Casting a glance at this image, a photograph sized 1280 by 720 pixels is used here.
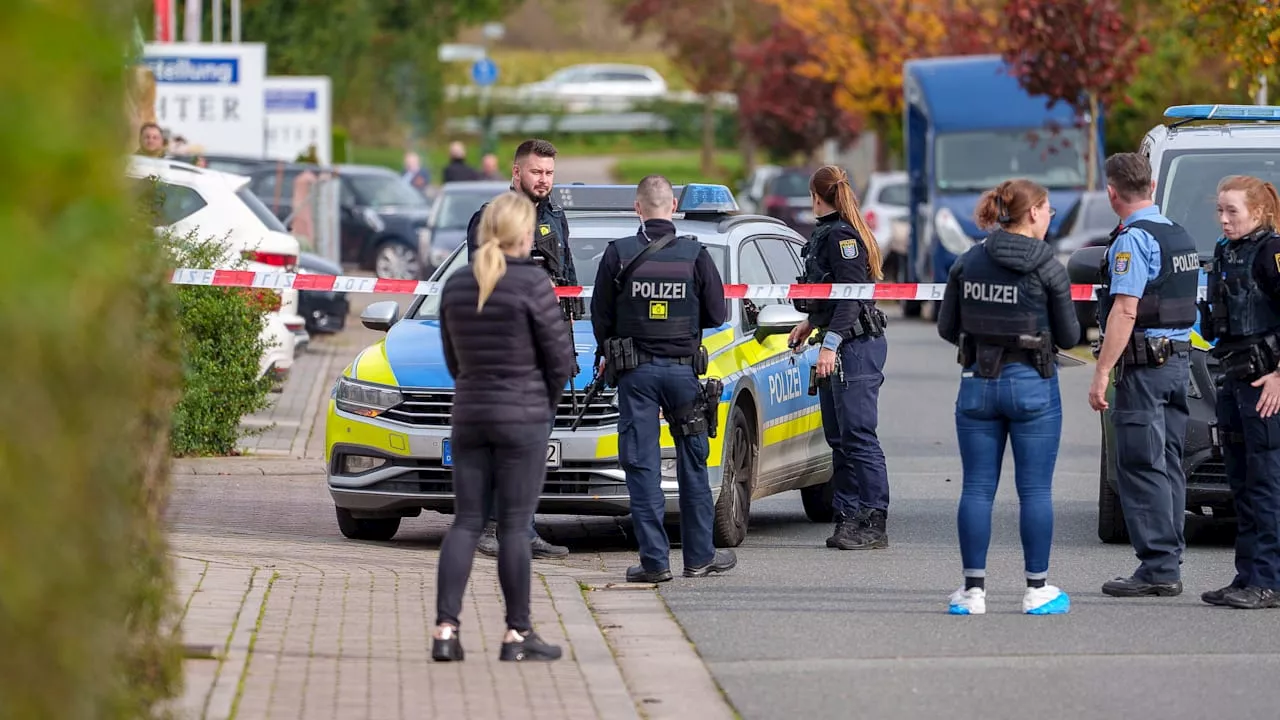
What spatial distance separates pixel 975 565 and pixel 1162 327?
4.01 ft

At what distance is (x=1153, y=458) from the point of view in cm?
866

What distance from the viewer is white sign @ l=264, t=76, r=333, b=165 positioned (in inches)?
1416

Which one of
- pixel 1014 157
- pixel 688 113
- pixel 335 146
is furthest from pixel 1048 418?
A: pixel 688 113

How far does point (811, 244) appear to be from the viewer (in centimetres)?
1023

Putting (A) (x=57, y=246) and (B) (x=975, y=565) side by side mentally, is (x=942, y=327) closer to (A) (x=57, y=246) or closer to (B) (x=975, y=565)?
(B) (x=975, y=565)

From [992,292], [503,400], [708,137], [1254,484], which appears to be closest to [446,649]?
[503,400]

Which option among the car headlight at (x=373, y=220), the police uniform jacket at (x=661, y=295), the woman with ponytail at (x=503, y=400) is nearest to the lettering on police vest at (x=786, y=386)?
the police uniform jacket at (x=661, y=295)

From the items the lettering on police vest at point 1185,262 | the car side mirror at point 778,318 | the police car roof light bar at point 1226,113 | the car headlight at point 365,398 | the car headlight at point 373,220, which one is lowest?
the car headlight at point 365,398

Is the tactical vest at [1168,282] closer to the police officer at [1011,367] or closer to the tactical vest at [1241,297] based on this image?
the tactical vest at [1241,297]

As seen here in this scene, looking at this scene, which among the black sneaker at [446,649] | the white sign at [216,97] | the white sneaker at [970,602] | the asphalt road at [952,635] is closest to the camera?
the asphalt road at [952,635]

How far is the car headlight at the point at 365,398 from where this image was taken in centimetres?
994

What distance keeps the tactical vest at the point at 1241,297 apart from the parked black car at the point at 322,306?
13150 mm

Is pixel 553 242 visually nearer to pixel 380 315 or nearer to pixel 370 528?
pixel 380 315

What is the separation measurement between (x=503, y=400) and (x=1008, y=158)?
20560 millimetres
